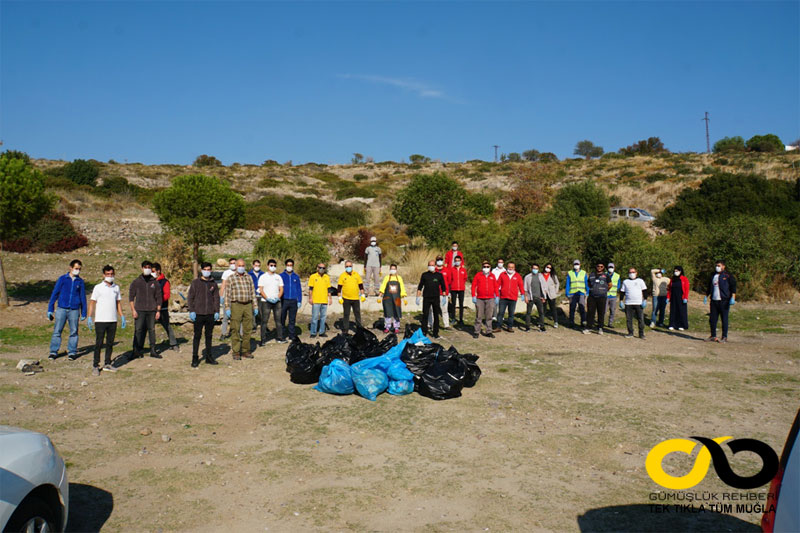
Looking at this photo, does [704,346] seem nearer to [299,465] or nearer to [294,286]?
[294,286]

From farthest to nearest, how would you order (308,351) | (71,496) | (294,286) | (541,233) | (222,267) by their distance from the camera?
(222,267), (541,233), (294,286), (308,351), (71,496)

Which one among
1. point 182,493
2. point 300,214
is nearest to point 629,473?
point 182,493

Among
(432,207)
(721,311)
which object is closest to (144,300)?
(721,311)

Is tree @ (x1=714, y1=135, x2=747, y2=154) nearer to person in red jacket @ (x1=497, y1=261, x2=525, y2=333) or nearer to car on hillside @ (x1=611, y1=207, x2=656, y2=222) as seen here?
car on hillside @ (x1=611, y1=207, x2=656, y2=222)

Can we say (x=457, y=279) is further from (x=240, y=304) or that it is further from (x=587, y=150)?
(x=587, y=150)

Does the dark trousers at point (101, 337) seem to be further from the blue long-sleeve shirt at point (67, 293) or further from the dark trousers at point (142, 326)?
the blue long-sleeve shirt at point (67, 293)

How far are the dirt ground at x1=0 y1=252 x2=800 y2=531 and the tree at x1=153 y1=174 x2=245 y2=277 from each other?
24.4 ft

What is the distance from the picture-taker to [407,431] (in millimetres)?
7223

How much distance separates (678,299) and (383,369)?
923cm

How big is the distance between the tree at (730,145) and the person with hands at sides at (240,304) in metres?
70.1

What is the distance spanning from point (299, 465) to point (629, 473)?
11.0ft

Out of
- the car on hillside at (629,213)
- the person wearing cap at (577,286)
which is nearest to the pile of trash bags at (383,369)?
the person wearing cap at (577,286)

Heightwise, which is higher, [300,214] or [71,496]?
[300,214]

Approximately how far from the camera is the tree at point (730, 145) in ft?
225
